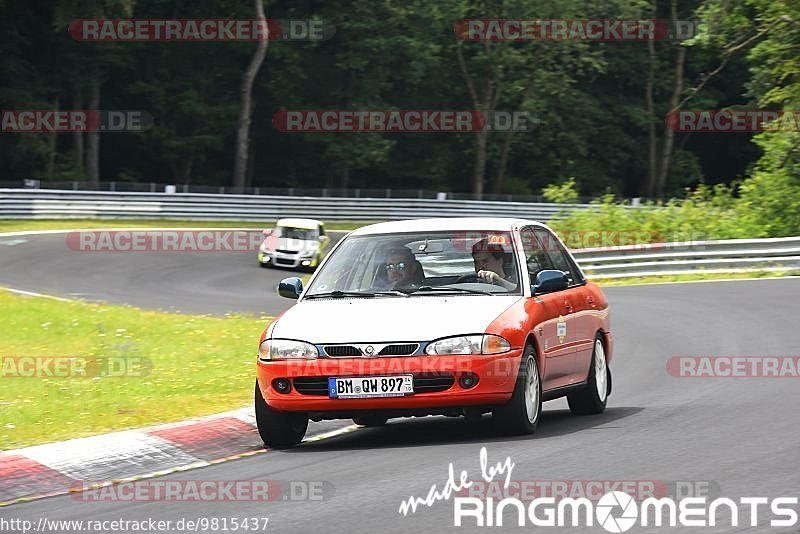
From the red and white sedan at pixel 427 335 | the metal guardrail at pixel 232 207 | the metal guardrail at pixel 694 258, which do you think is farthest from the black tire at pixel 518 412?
the metal guardrail at pixel 232 207

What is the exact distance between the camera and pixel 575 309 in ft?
36.7

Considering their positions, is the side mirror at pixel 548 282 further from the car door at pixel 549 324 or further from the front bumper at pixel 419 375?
the front bumper at pixel 419 375

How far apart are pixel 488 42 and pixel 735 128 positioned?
12.8m

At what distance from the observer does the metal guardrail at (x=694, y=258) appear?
27.5 m

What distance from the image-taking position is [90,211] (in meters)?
48.1

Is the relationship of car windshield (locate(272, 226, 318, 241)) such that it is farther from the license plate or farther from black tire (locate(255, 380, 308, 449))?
the license plate

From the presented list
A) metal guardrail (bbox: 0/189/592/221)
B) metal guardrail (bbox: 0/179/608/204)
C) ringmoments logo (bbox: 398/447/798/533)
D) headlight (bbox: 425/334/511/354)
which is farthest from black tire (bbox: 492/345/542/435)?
metal guardrail (bbox: 0/179/608/204)

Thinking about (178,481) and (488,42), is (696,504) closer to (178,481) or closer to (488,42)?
(178,481)

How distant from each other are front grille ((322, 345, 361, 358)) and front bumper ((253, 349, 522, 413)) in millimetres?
35

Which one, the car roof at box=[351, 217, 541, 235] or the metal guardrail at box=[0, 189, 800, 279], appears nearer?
the car roof at box=[351, 217, 541, 235]

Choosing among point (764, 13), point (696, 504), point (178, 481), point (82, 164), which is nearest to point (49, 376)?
point (178, 481)

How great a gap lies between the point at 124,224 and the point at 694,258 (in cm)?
2386

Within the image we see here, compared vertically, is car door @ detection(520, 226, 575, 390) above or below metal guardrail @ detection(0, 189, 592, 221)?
above

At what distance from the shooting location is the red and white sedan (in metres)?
9.39
